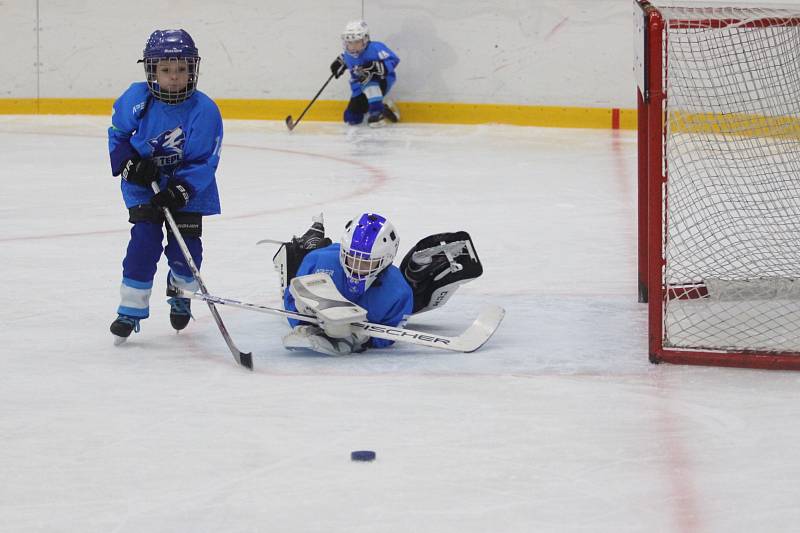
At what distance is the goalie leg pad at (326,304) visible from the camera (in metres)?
3.39

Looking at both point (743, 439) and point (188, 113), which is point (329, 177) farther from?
point (743, 439)

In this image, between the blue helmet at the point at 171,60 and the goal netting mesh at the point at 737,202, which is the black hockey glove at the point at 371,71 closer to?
the goal netting mesh at the point at 737,202

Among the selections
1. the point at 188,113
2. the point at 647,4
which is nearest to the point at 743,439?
the point at 647,4

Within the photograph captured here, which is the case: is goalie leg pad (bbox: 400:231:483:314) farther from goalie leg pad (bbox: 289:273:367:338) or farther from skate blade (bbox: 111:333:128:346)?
skate blade (bbox: 111:333:128:346)

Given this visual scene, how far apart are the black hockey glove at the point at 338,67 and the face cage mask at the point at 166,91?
21.0ft

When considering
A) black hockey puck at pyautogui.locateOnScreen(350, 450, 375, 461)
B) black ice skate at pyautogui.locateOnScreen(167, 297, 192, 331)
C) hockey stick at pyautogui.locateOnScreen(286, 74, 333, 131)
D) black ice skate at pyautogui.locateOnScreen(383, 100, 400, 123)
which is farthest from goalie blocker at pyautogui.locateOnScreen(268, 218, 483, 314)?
black ice skate at pyautogui.locateOnScreen(383, 100, 400, 123)

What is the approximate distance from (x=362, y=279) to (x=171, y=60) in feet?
2.61

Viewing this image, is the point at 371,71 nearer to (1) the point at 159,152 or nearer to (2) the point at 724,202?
(2) the point at 724,202

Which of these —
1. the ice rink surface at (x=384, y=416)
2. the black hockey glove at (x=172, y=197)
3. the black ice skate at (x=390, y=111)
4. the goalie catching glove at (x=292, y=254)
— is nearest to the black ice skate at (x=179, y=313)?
the ice rink surface at (x=384, y=416)

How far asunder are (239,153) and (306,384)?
5.59 meters

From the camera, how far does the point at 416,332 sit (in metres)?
3.51

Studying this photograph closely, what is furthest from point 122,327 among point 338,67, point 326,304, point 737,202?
point 338,67

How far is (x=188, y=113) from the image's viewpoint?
359 centimetres

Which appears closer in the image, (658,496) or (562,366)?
(658,496)
